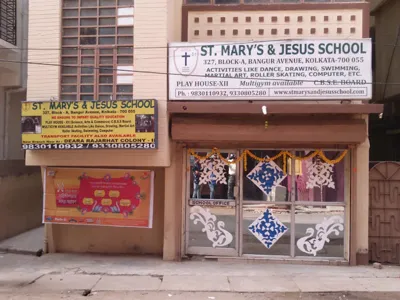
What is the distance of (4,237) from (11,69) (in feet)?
15.0

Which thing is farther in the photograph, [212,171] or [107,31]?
[212,171]

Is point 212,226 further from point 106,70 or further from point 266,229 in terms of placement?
point 106,70

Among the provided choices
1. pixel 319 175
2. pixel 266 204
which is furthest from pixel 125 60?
pixel 319 175

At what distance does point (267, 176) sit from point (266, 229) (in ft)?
3.74

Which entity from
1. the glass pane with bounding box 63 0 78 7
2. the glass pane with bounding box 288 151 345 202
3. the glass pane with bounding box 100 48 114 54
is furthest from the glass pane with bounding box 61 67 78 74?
the glass pane with bounding box 288 151 345 202

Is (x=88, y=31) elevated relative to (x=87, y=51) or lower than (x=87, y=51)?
elevated

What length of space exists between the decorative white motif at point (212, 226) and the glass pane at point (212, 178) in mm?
330

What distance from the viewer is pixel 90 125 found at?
768cm

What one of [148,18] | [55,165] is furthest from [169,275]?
[148,18]

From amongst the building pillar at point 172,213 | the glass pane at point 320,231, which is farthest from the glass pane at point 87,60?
the glass pane at point 320,231

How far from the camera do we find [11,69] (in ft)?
35.1

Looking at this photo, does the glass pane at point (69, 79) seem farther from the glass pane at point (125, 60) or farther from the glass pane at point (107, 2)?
the glass pane at point (107, 2)

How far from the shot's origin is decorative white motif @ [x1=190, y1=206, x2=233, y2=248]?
8.46 m

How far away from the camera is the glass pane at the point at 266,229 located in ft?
27.3
